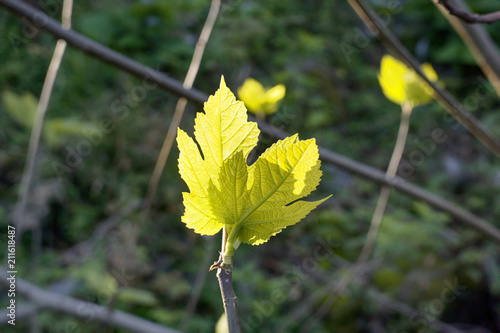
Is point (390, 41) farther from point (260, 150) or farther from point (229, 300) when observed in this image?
point (260, 150)

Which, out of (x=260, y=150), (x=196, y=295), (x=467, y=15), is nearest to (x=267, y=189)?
(x=467, y=15)

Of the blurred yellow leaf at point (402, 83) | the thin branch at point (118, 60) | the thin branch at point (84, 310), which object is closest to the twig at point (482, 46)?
the blurred yellow leaf at point (402, 83)

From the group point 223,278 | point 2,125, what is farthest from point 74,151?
point 223,278

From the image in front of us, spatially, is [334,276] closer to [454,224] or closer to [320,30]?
[454,224]

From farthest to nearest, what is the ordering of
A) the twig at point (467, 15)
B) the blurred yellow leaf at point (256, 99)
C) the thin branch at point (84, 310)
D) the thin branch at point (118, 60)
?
the thin branch at point (84, 310), the blurred yellow leaf at point (256, 99), the thin branch at point (118, 60), the twig at point (467, 15)

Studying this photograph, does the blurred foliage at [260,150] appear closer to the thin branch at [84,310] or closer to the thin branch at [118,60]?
the thin branch at [84,310]

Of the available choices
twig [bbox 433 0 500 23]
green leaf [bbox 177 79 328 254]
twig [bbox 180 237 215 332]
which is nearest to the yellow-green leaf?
green leaf [bbox 177 79 328 254]
